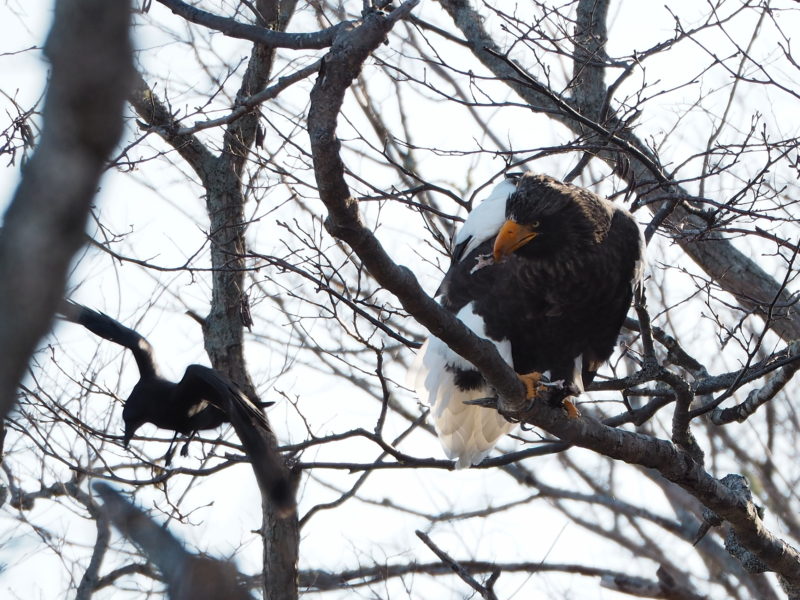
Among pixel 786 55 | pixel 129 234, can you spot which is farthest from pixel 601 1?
pixel 129 234

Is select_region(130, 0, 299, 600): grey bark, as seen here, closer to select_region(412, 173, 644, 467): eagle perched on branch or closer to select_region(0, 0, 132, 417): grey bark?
select_region(412, 173, 644, 467): eagle perched on branch

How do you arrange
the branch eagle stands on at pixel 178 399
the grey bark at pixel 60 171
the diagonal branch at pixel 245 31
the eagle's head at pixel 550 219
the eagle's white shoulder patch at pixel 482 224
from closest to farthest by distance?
1. the grey bark at pixel 60 171
2. the branch eagle stands on at pixel 178 399
3. the diagonal branch at pixel 245 31
4. the eagle's head at pixel 550 219
5. the eagle's white shoulder patch at pixel 482 224

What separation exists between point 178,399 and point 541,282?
1.76 m

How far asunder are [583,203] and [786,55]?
1.21 m

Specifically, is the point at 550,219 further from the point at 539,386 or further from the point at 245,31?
the point at 245,31

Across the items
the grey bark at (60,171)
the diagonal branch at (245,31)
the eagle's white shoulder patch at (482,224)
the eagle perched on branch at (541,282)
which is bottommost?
the grey bark at (60,171)

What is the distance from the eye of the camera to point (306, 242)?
486cm

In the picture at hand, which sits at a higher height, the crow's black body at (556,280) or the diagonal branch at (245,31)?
the diagonal branch at (245,31)

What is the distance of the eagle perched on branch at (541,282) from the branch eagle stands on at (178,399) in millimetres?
1114

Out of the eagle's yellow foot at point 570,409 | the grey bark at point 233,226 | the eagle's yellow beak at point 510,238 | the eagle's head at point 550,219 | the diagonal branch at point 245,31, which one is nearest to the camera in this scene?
the diagonal branch at point 245,31

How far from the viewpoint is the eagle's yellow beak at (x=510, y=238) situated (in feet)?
14.8

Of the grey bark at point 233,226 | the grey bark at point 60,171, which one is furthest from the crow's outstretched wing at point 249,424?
the grey bark at point 60,171

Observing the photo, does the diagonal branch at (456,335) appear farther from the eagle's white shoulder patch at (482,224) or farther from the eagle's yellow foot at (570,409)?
the eagle's white shoulder patch at (482,224)

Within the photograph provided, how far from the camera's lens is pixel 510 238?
15.0 ft
